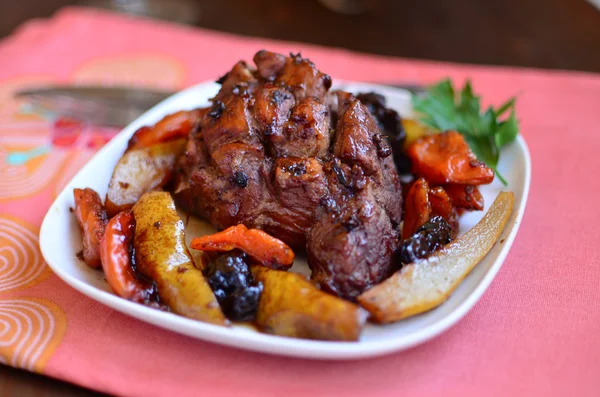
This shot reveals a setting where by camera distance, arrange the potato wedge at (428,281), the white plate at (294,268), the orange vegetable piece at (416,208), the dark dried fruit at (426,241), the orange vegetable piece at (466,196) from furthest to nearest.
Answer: the orange vegetable piece at (466,196), the orange vegetable piece at (416,208), the dark dried fruit at (426,241), the potato wedge at (428,281), the white plate at (294,268)

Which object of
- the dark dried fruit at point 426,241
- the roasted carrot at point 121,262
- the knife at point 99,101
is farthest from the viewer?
A: the knife at point 99,101

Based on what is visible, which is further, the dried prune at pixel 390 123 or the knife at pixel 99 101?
the knife at pixel 99 101

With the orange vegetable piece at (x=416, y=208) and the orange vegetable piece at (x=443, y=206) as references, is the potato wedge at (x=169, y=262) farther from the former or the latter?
the orange vegetable piece at (x=443, y=206)

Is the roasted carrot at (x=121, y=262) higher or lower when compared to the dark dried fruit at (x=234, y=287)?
lower

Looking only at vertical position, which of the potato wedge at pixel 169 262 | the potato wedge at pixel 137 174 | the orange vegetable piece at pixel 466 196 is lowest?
the potato wedge at pixel 137 174

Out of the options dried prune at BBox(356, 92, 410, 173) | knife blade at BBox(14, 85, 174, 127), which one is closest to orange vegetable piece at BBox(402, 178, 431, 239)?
dried prune at BBox(356, 92, 410, 173)

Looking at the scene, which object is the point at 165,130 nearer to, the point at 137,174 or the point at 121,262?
the point at 137,174

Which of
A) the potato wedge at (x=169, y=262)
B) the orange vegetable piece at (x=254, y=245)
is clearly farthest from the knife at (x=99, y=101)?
the orange vegetable piece at (x=254, y=245)
